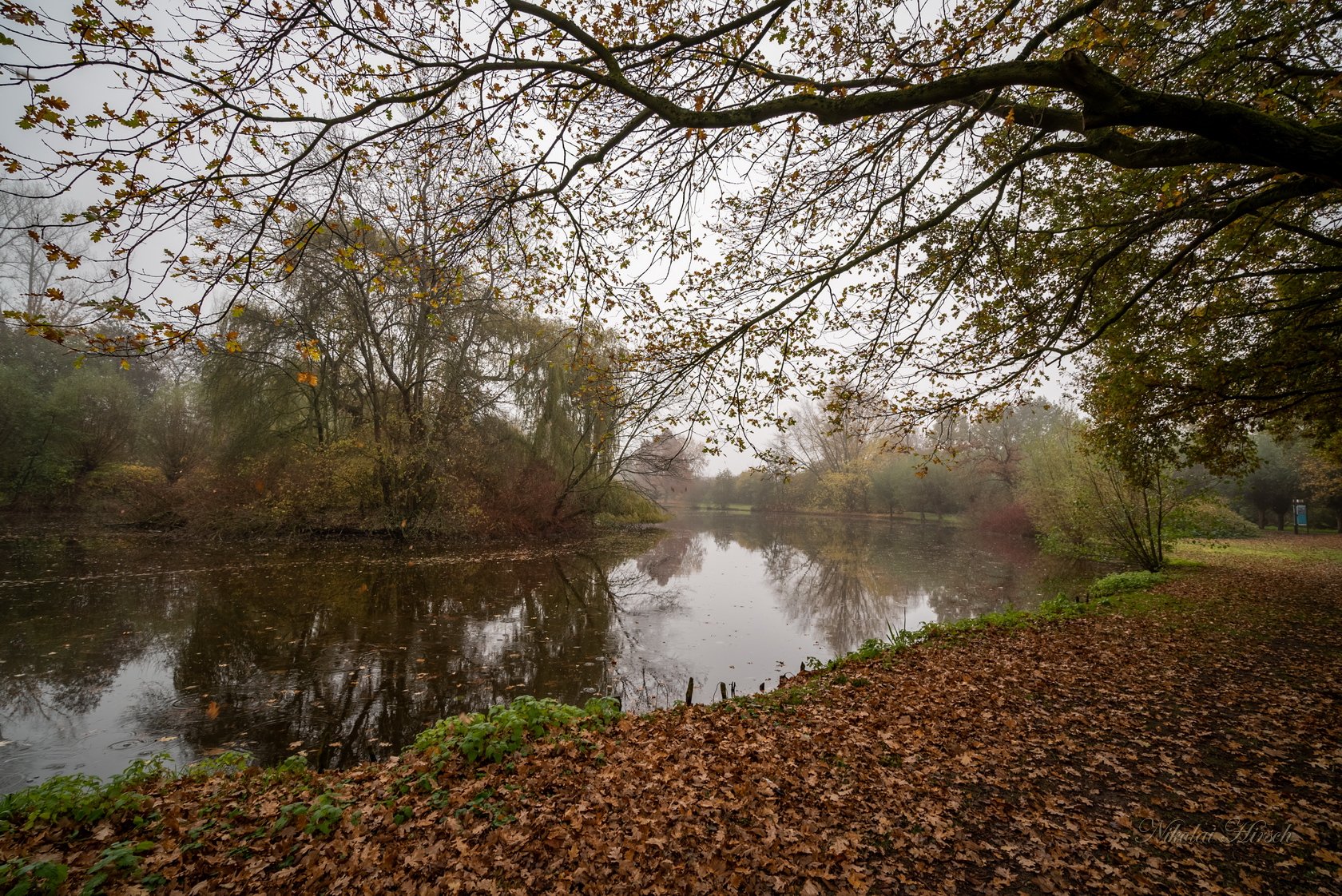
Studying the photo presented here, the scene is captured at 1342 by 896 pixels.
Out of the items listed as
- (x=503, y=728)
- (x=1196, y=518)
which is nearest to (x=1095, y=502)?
(x=1196, y=518)

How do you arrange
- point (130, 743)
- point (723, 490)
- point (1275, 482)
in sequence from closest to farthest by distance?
point (130, 743) < point (1275, 482) < point (723, 490)

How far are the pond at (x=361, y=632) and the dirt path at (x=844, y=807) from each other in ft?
6.60

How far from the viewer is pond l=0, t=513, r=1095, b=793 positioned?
5469mm

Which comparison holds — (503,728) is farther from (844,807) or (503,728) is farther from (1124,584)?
(1124,584)

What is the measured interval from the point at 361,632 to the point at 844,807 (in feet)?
26.8

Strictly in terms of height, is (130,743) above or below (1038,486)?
below

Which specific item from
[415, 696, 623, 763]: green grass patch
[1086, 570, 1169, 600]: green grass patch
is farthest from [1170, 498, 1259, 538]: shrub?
[415, 696, 623, 763]: green grass patch

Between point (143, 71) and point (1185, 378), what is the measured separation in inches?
492

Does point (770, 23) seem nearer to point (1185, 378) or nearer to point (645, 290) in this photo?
point (645, 290)

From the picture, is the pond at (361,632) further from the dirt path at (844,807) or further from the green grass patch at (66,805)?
the dirt path at (844,807)

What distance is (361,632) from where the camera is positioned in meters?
8.52

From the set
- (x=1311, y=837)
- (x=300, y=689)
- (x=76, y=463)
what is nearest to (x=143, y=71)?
(x=300, y=689)

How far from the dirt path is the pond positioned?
6.60 ft

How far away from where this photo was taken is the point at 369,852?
3047 mm
